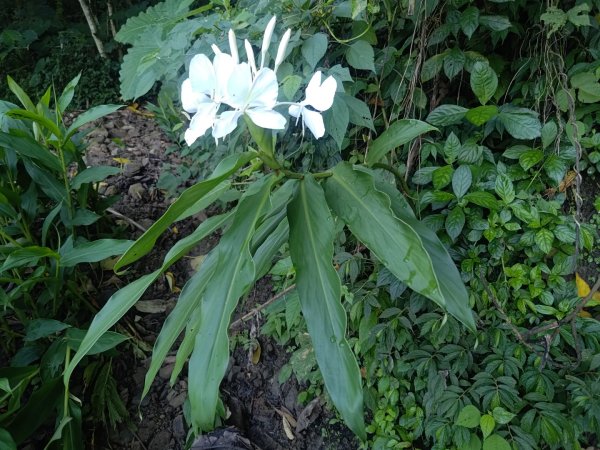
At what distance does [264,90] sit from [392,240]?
39 centimetres

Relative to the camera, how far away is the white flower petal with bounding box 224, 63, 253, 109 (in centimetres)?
86

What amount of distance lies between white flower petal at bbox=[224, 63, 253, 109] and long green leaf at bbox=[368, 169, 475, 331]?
36 centimetres

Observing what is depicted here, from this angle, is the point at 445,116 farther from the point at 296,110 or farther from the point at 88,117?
the point at 88,117

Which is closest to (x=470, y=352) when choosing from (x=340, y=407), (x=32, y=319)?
(x=340, y=407)

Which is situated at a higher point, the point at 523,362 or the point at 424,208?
the point at 424,208

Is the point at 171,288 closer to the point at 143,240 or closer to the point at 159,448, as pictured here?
the point at 159,448

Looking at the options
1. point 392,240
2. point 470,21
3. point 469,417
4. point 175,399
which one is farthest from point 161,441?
point 470,21

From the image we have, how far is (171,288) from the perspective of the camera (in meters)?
2.18

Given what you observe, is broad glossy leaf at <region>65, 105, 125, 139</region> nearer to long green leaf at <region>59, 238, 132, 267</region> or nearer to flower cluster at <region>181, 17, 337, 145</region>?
long green leaf at <region>59, 238, 132, 267</region>

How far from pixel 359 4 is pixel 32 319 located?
1.53 m

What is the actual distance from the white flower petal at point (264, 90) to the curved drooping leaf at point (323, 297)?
231 mm

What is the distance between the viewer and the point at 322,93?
0.97 meters

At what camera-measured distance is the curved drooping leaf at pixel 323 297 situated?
866mm

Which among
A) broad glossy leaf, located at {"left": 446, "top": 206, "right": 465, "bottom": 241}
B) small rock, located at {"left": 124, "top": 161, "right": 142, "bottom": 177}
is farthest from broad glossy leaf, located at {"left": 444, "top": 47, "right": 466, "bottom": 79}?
small rock, located at {"left": 124, "top": 161, "right": 142, "bottom": 177}
